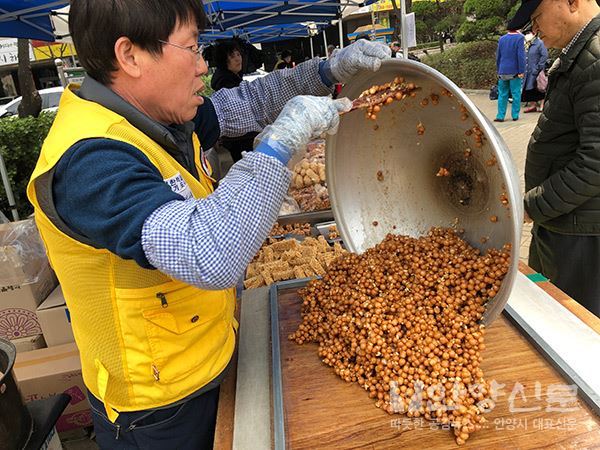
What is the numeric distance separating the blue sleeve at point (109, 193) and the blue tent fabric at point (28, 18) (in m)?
3.78

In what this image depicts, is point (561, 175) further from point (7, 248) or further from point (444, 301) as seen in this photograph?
point (7, 248)

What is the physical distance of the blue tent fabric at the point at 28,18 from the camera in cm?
412

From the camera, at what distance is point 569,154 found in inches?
97.2

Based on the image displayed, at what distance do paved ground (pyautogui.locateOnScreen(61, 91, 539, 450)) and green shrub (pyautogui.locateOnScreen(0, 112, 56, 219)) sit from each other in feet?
10.8

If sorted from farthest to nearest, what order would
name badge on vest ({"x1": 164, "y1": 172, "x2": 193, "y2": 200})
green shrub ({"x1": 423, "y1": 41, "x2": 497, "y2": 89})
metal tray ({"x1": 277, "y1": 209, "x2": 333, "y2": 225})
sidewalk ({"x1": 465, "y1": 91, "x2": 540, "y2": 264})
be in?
green shrub ({"x1": 423, "y1": 41, "x2": 497, "y2": 89}) < sidewalk ({"x1": 465, "y1": 91, "x2": 540, "y2": 264}) < metal tray ({"x1": 277, "y1": 209, "x2": 333, "y2": 225}) < name badge on vest ({"x1": 164, "y1": 172, "x2": 193, "y2": 200})

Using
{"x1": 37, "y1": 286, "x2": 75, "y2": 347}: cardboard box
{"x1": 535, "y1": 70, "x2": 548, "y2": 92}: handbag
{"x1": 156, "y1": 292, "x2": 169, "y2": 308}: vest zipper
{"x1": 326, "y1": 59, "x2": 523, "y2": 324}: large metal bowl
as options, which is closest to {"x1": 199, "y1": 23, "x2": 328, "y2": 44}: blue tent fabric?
{"x1": 535, "y1": 70, "x2": 548, "y2": 92}: handbag

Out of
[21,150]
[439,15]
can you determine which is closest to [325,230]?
[21,150]

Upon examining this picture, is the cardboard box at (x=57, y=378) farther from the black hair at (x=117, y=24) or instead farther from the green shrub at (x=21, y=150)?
the green shrub at (x=21, y=150)

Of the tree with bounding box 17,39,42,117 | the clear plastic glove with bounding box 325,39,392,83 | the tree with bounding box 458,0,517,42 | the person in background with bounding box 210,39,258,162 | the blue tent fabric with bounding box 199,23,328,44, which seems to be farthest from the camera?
→ the tree with bounding box 458,0,517,42

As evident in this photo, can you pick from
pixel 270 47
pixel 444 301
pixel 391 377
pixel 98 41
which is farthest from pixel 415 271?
pixel 270 47

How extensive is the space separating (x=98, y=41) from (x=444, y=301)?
134 cm

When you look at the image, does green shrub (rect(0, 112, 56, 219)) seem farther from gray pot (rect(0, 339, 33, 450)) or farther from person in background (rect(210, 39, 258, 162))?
gray pot (rect(0, 339, 33, 450))

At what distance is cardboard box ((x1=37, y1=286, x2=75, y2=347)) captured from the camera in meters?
2.98

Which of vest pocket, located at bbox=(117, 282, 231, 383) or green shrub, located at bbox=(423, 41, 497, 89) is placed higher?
vest pocket, located at bbox=(117, 282, 231, 383)
